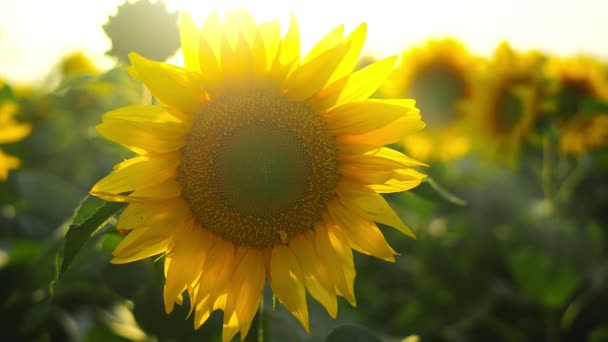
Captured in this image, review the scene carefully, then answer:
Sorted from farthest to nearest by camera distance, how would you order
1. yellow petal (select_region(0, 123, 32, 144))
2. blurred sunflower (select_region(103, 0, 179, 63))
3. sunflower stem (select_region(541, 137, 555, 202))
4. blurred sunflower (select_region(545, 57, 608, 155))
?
blurred sunflower (select_region(545, 57, 608, 155))
sunflower stem (select_region(541, 137, 555, 202))
yellow petal (select_region(0, 123, 32, 144))
blurred sunflower (select_region(103, 0, 179, 63))

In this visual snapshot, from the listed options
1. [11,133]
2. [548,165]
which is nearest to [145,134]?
[11,133]

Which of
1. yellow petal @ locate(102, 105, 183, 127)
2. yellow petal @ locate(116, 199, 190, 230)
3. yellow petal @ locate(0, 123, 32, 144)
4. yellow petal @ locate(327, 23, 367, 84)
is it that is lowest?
yellow petal @ locate(0, 123, 32, 144)

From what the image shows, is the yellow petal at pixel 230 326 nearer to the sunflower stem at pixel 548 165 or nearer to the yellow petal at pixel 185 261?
the yellow petal at pixel 185 261

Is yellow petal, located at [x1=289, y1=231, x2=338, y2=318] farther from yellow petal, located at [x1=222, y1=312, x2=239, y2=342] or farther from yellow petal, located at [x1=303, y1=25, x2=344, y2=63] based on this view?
yellow petal, located at [x1=303, y1=25, x2=344, y2=63]

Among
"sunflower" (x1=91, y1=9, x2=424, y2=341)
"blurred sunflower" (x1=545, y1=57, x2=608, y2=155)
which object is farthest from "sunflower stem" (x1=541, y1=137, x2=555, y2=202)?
"sunflower" (x1=91, y1=9, x2=424, y2=341)

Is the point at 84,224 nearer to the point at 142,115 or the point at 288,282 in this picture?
the point at 142,115

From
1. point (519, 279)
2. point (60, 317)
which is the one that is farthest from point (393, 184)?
point (60, 317)

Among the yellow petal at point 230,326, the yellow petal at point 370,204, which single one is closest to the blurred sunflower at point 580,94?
the yellow petal at point 370,204
